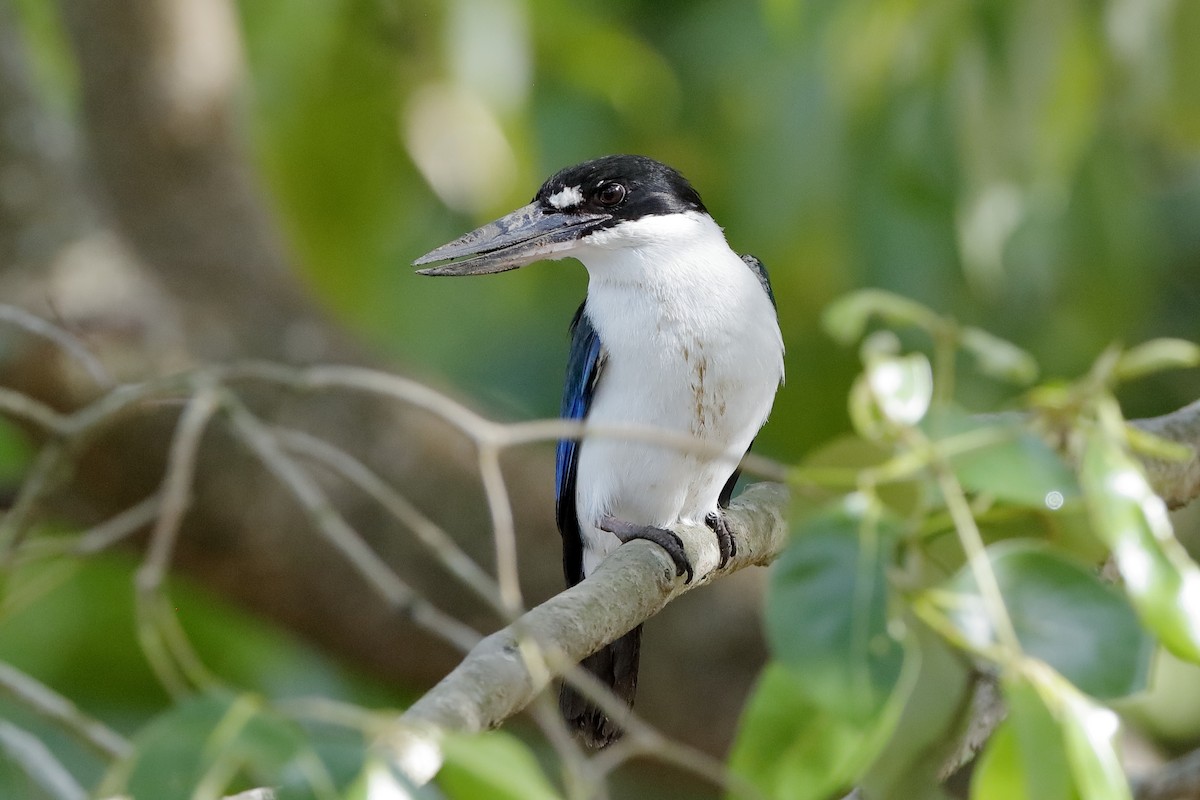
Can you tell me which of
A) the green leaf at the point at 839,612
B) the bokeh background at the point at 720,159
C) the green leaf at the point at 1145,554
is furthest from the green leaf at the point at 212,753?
the bokeh background at the point at 720,159

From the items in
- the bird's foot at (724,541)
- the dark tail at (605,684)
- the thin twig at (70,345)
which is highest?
the thin twig at (70,345)

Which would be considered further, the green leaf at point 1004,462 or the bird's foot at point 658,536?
the bird's foot at point 658,536

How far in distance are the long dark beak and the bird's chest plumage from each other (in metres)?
0.14

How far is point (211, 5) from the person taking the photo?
4.37m

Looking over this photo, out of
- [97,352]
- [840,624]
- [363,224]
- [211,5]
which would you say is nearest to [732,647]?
[363,224]

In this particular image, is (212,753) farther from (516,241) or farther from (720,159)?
(720,159)

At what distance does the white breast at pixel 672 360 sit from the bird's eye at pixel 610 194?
0.06m

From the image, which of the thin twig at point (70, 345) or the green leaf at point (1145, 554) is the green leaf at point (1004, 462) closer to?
the green leaf at point (1145, 554)

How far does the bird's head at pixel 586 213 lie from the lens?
2.37m

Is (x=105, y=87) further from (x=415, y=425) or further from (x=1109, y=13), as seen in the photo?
(x=1109, y=13)

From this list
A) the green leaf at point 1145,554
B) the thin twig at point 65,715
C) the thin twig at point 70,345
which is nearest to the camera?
the green leaf at point 1145,554

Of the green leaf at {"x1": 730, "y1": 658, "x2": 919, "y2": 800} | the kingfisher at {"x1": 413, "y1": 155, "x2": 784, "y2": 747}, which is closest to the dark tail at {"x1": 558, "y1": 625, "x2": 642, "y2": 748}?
the kingfisher at {"x1": 413, "y1": 155, "x2": 784, "y2": 747}

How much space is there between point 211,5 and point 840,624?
3.86 metres

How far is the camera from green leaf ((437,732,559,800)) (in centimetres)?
94
